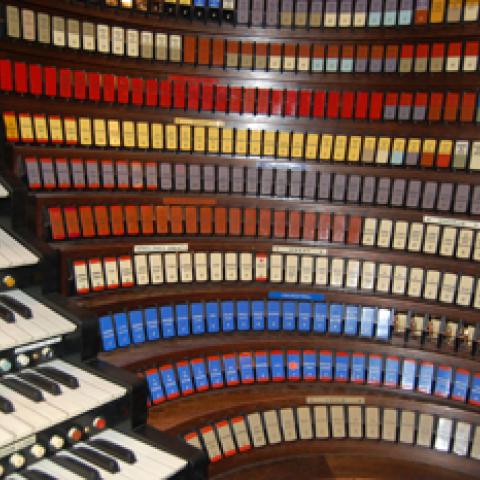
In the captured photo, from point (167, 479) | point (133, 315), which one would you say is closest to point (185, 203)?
point (133, 315)

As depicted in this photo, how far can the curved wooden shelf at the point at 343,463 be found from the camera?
3119 millimetres

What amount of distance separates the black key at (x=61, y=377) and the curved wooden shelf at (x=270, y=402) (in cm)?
113

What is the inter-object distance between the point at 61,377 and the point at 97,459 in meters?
0.36

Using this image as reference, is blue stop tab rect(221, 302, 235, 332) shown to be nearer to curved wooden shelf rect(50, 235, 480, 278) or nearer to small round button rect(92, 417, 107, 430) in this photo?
curved wooden shelf rect(50, 235, 480, 278)

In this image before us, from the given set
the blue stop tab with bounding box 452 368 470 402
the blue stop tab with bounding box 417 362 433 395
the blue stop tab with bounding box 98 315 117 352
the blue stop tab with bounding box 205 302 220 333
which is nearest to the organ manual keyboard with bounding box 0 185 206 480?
the blue stop tab with bounding box 98 315 117 352

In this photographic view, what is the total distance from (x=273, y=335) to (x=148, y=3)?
8.17 ft

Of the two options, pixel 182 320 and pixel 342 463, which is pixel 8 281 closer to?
pixel 182 320

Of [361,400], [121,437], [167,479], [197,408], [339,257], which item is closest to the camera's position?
[167,479]

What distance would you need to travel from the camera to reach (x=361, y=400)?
3340 mm

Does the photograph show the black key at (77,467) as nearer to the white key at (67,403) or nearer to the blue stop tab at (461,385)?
the white key at (67,403)

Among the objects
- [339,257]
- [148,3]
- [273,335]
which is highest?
[148,3]

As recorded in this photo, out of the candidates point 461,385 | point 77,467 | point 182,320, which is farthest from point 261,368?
point 77,467

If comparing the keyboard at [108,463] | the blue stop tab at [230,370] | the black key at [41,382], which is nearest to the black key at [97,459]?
the keyboard at [108,463]

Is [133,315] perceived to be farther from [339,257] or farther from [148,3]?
[148,3]
